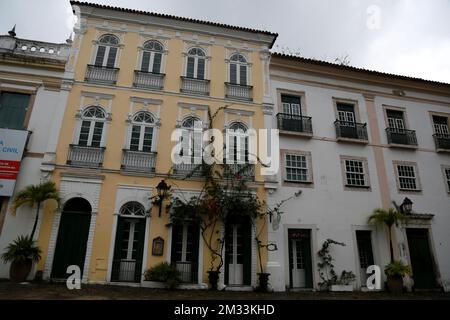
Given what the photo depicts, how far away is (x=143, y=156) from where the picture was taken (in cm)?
1164

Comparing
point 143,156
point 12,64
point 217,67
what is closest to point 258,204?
point 143,156

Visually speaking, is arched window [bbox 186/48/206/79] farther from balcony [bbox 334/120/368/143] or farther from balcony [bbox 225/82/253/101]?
balcony [bbox 334/120/368/143]

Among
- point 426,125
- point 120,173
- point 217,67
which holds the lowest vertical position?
point 120,173

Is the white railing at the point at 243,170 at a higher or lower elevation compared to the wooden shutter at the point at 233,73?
lower

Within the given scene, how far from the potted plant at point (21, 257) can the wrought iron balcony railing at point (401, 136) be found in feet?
49.2

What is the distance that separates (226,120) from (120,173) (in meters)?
4.83

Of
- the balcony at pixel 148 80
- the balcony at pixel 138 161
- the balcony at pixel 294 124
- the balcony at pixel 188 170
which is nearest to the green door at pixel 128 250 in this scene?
the balcony at pixel 138 161

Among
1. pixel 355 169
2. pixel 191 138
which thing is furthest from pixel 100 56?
pixel 355 169

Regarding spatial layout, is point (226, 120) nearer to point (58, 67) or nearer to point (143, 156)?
point (143, 156)

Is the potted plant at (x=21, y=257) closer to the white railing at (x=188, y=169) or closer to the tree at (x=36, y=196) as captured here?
the tree at (x=36, y=196)

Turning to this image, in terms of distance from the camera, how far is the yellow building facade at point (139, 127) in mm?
10500

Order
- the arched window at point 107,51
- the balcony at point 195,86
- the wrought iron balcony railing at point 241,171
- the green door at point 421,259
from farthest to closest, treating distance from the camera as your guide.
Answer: the balcony at point 195,86 < the arched window at point 107,51 < the green door at point 421,259 < the wrought iron balcony railing at point 241,171

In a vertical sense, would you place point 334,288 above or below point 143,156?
below

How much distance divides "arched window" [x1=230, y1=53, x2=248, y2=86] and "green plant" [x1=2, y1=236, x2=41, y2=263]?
996 centimetres
